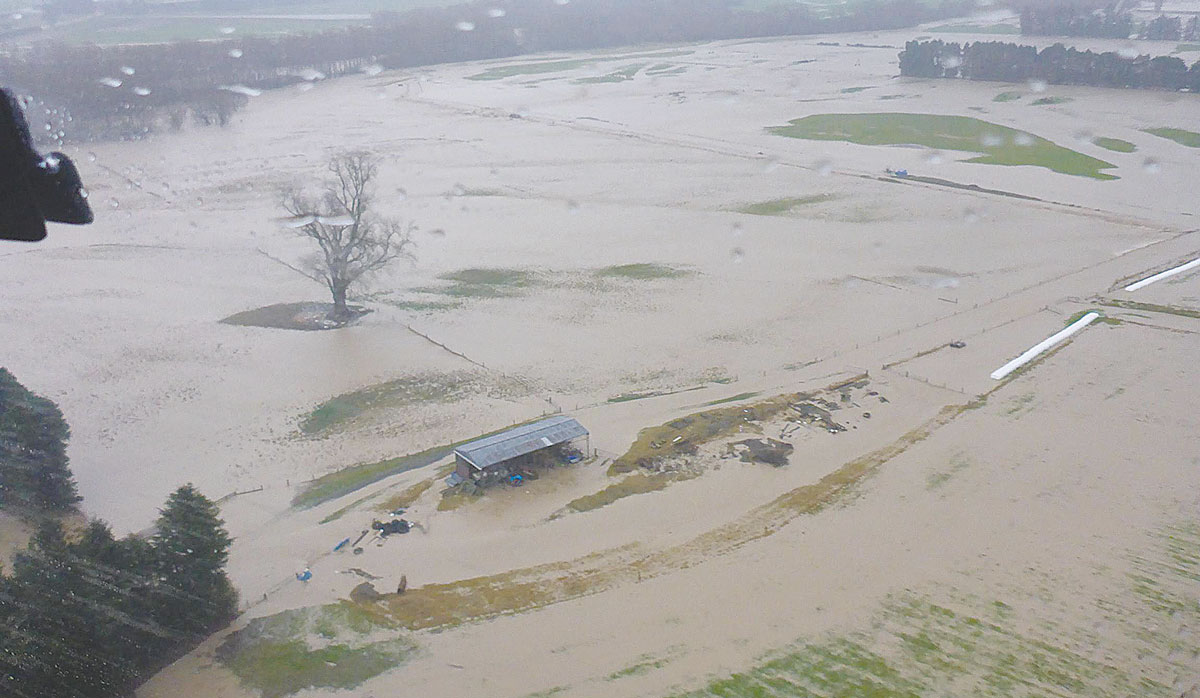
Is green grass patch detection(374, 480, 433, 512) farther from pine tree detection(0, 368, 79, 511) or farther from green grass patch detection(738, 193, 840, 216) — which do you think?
green grass patch detection(738, 193, 840, 216)

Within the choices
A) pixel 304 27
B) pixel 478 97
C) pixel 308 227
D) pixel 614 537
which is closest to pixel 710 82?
pixel 478 97

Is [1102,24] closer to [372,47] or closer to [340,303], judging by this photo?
[372,47]

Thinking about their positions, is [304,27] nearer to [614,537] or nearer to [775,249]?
[775,249]

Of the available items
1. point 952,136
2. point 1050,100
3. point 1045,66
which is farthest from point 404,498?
point 1045,66

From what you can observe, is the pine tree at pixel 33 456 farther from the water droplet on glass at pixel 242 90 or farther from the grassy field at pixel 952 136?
the water droplet on glass at pixel 242 90

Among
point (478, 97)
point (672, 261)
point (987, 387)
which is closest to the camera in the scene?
point (987, 387)

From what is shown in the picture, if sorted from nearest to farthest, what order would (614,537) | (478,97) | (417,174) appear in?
(614,537), (417,174), (478,97)
